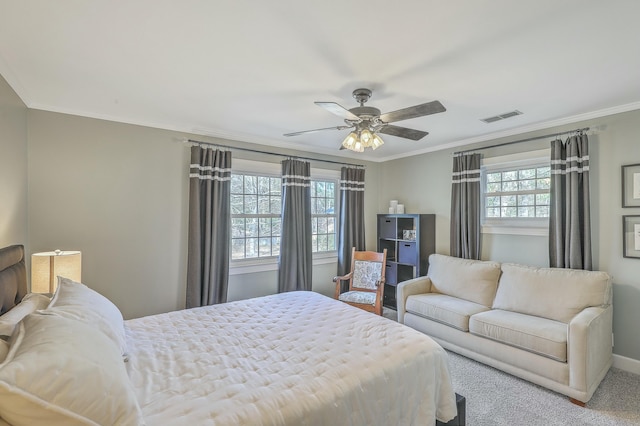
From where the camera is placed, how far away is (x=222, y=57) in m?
2.04

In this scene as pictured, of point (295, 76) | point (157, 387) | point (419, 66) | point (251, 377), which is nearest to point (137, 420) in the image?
point (157, 387)

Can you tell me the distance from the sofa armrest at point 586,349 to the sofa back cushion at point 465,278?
0.92 metres

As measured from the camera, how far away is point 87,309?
1651 mm

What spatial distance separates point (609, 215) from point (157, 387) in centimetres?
413

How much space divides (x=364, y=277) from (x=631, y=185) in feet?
9.97


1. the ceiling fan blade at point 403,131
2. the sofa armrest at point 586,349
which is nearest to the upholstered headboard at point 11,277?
the ceiling fan blade at point 403,131

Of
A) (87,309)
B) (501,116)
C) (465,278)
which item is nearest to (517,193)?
(501,116)

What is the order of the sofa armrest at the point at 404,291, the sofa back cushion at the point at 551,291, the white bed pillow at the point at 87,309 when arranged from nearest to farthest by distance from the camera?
1. the white bed pillow at the point at 87,309
2. the sofa back cushion at the point at 551,291
3. the sofa armrest at the point at 404,291

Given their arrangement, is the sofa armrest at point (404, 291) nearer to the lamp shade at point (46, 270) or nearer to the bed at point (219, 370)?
the bed at point (219, 370)

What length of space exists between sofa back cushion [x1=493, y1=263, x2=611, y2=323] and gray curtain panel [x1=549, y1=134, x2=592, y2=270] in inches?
8.4

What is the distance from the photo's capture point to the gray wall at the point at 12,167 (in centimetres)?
223

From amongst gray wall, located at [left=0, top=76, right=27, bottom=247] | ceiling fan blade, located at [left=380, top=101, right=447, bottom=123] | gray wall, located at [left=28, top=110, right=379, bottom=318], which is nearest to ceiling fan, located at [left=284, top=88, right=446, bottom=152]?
ceiling fan blade, located at [left=380, top=101, right=447, bottom=123]

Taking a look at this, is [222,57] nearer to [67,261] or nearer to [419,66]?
[419,66]

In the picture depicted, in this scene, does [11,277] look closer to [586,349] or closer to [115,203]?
[115,203]
